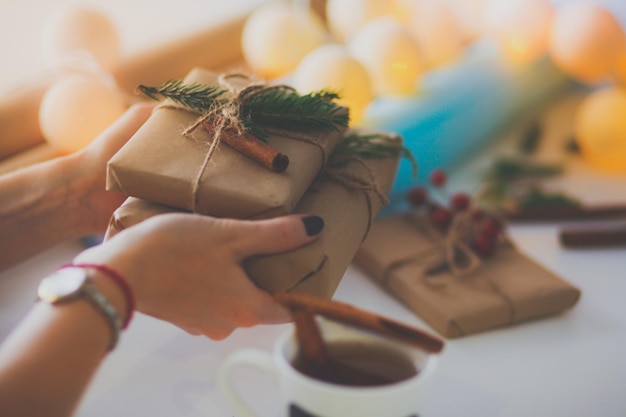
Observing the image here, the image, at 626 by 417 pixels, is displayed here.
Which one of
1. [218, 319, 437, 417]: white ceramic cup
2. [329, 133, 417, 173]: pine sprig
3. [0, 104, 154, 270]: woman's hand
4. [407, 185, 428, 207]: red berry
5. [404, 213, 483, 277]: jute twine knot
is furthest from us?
[407, 185, 428, 207]: red berry

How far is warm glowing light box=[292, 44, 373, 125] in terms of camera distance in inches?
33.5

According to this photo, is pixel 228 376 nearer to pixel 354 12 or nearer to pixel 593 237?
pixel 593 237

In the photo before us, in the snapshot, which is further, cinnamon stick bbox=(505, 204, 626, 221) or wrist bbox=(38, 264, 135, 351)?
cinnamon stick bbox=(505, 204, 626, 221)

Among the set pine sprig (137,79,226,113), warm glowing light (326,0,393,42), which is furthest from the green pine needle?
warm glowing light (326,0,393,42)

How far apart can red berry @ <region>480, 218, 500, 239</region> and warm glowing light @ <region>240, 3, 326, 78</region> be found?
382 mm

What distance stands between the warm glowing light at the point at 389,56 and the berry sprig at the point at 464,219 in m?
0.15

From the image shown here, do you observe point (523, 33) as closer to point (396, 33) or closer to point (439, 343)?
point (396, 33)

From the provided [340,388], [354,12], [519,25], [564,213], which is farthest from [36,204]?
[519,25]

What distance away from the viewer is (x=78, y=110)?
801 millimetres

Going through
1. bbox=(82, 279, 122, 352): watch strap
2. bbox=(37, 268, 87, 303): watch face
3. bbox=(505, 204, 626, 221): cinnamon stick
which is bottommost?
bbox=(505, 204, 626, 221): cinnamon stick

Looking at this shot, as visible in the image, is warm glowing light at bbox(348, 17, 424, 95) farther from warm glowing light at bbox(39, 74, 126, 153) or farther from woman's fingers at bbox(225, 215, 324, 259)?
woman's fingers at bbox(225, 215, 324, 259)

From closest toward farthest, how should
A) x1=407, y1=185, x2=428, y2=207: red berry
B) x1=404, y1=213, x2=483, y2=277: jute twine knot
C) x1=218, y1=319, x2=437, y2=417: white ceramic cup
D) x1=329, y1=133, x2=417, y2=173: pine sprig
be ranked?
x1=218, y1=319, x2=437, y2=417: white ceramic cup
x1=329, y1=133, x2=417, y2=173: pine sprig
x1=404, y1=213, x2=483, y2=277: jute twine knot
x1=407, y1=185, x2=428, y2=207: red berry

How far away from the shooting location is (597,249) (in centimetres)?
92

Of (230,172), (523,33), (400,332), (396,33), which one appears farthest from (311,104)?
(523,33)
